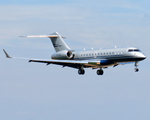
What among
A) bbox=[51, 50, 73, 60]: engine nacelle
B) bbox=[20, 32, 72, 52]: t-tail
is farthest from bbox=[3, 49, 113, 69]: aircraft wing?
bbox=[20, 32, 72, 52]: t-tail

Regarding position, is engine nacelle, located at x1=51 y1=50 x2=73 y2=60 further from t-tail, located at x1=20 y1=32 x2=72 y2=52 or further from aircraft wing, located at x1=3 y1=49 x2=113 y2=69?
t-tail, located at x1=20 y1=32 x2=72 y2=52

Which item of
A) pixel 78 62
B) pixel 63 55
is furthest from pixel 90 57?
pixel 63 55

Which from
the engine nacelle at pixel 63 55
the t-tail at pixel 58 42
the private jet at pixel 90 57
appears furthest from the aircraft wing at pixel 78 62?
the t-tail at pixel 58 42

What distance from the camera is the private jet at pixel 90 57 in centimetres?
5778

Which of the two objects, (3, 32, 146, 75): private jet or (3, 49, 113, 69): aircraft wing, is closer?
(3, 32, 146, 75): private jet

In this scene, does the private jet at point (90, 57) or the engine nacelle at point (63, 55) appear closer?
the private jet at point (90, 57)

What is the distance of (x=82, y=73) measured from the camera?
205 feet

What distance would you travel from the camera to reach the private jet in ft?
190

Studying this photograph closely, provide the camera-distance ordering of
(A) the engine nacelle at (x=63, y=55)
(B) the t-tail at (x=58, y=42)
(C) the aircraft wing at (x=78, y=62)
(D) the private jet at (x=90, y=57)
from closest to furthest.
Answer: (D) the private jet at (x=90, y=57), (C) the aircraft wing at (x=78, y=62), (A) the engine nacelle at (x=63, y=55), (B) the t-tail at (x=58, y=42)

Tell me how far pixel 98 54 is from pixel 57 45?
10507mm

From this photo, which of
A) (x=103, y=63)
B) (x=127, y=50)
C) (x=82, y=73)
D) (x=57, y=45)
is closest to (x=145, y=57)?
(x=127, y=50)

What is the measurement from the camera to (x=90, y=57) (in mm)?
62250

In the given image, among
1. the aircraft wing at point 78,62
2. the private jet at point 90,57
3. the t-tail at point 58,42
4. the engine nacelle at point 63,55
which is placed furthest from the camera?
the t-tail at point 58,42

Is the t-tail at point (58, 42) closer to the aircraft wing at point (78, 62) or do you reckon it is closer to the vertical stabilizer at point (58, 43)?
the vertical stabilizer at point (58, 43)
